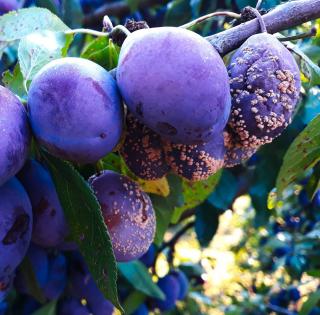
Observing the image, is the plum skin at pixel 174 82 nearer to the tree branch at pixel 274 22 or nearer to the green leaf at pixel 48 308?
the tree branch at pixel 274 22

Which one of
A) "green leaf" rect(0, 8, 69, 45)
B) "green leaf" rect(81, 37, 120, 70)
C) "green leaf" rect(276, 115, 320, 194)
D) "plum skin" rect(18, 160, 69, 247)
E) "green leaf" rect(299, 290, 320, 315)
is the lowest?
"green leaf" rect(299, 290, 320, 315)

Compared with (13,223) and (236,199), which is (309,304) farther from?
(13,223)

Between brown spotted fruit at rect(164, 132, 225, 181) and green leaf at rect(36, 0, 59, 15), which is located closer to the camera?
brown spotted fruit at rect(164, 132, 225, 181)

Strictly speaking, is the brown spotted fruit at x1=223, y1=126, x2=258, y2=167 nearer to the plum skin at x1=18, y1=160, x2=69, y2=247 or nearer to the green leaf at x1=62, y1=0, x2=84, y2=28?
the plum skin at x1=18, y1=160, x2=69, y2=247

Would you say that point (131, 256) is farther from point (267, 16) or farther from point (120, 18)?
point (120, 18)

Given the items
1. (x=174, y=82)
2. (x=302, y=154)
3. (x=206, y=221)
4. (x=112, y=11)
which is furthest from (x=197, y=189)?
(x=112, y=11)

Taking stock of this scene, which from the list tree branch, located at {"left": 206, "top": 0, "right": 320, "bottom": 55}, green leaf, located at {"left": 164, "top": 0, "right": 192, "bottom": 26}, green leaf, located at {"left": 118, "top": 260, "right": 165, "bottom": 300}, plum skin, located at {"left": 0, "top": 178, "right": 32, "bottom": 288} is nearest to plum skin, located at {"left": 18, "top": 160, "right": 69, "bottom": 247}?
plum skin, located at {"left": 0, "top": 178, "right": 32, "bottom": 288}

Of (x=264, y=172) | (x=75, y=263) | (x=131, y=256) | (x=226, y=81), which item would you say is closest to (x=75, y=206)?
(x=131, y=256)
